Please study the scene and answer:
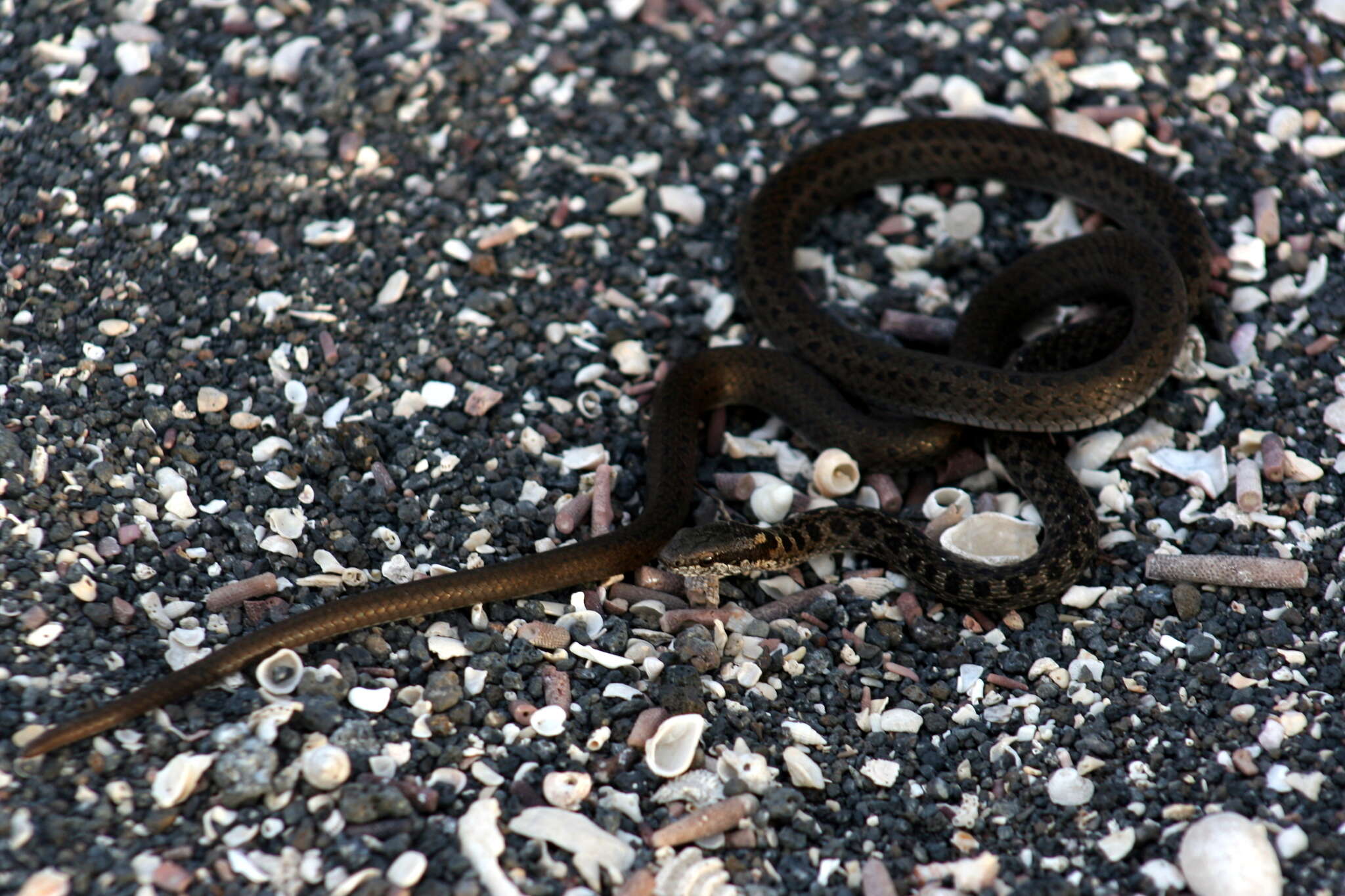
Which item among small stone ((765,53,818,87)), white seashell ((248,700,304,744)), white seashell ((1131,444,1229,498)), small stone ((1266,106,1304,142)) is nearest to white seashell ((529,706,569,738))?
white seashell ((248,700,304,744))

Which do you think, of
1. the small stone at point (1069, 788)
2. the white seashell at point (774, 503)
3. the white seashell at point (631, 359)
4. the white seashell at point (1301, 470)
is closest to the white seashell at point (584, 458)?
the white seashell at point (631, 359)

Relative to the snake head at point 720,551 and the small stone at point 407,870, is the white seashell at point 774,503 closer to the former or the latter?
the snake head at point 720,551

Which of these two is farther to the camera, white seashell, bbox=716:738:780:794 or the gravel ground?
white seashell, bbox=716:738:780:794

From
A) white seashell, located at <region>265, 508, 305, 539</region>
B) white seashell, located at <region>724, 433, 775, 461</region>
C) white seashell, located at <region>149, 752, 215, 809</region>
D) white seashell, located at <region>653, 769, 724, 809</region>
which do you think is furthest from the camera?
white seashell, located at <region>724, 433, 775, 461</region>

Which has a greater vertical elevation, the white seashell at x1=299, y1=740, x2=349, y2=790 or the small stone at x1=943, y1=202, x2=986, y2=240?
the small stone at x1=943, y1=202, x2=986, y2=240

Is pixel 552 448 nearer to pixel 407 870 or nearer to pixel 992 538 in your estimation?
pixel 992 538

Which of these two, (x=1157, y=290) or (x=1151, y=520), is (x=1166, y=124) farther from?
(x=1151, y=520)

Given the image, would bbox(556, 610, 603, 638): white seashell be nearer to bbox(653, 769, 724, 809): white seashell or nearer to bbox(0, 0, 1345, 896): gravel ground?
bbox(0, 0, 1345, 896): gravel ground
